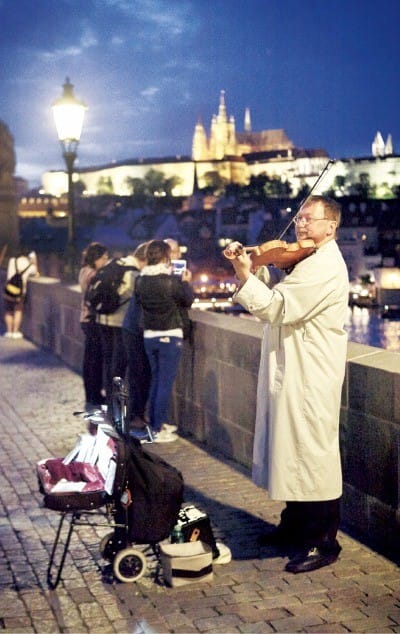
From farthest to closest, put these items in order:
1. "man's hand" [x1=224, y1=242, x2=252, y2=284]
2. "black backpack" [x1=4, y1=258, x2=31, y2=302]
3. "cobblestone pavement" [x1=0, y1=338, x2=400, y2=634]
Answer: "black backpack" [x1=4, y1=258, x2=31, y2=302] → "man's hand" [x1=224, y1=242, x2=252, y2=284] → "cobblestone pavement" [x1=0, y1=338, x2=400, y2=634]

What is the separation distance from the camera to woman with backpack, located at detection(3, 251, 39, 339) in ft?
58.5

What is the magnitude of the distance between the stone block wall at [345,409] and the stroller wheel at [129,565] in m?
1.44

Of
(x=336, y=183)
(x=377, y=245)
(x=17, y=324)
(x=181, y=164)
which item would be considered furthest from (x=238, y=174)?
(x=17, y=324)

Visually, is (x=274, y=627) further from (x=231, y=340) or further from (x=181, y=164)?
(x=181, y=164)

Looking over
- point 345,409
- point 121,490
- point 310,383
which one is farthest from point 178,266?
point 121,490

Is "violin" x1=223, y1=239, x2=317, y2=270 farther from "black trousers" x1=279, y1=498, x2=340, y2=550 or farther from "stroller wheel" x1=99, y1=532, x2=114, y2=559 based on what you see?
"stroller wheel" x1=99, y1=532, x2=114, y2=559

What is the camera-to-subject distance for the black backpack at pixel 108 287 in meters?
9.58

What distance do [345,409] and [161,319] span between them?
2.76 m

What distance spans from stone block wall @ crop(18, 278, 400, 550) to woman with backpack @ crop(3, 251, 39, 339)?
30.0 feet

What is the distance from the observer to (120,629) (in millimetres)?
4391

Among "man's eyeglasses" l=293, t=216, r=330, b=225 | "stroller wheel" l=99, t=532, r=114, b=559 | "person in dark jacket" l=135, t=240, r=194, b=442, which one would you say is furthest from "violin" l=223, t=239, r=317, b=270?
"person in dark jacket" l=135, t=240, r=194, b=442

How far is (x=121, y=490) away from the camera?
16.0 ft

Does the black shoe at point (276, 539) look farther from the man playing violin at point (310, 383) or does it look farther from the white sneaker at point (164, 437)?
the white sneaker at point (164, 437)

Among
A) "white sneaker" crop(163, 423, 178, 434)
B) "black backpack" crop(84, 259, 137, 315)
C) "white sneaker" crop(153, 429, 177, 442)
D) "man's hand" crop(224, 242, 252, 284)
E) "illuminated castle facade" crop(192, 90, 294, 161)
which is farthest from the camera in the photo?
"illuminated castle facade" crop(192, 90, 294, 161)
